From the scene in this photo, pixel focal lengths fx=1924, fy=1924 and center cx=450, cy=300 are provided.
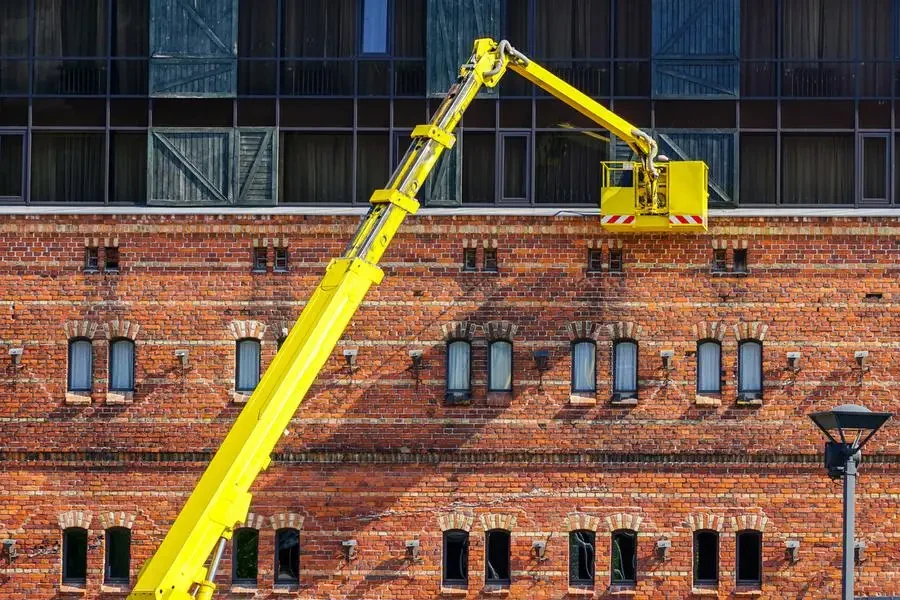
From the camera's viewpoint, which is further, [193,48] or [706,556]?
[193,48]

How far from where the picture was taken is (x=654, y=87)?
35.1m

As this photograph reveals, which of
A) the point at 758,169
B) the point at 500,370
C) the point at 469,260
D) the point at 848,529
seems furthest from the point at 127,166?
the point at 848,529

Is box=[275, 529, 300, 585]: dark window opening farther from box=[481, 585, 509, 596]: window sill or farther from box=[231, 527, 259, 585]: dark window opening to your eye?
box=[481, 585, 509, 596]: window sill

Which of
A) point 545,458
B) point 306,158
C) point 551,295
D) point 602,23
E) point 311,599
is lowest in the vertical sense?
point 311,599

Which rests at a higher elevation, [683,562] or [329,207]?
[329,207]

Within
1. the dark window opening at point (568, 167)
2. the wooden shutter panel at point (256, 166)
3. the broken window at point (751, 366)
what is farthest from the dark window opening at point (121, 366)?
the broken window at point (751, 366)

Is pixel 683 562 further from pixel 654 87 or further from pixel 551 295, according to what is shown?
pixel 654 87

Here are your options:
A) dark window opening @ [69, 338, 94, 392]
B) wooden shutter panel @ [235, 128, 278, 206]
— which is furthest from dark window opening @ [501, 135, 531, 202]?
dark window opening @ [69, 338, 94, 392]

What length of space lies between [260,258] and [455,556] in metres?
6.48

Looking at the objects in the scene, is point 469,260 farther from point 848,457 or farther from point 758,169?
point 848,457

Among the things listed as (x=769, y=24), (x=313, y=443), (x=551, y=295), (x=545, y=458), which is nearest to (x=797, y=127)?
(x=769, y=24)

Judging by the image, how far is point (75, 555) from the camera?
3494 centimetres

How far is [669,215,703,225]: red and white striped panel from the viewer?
1342 inches

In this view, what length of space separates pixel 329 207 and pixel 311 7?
381 centimetres
